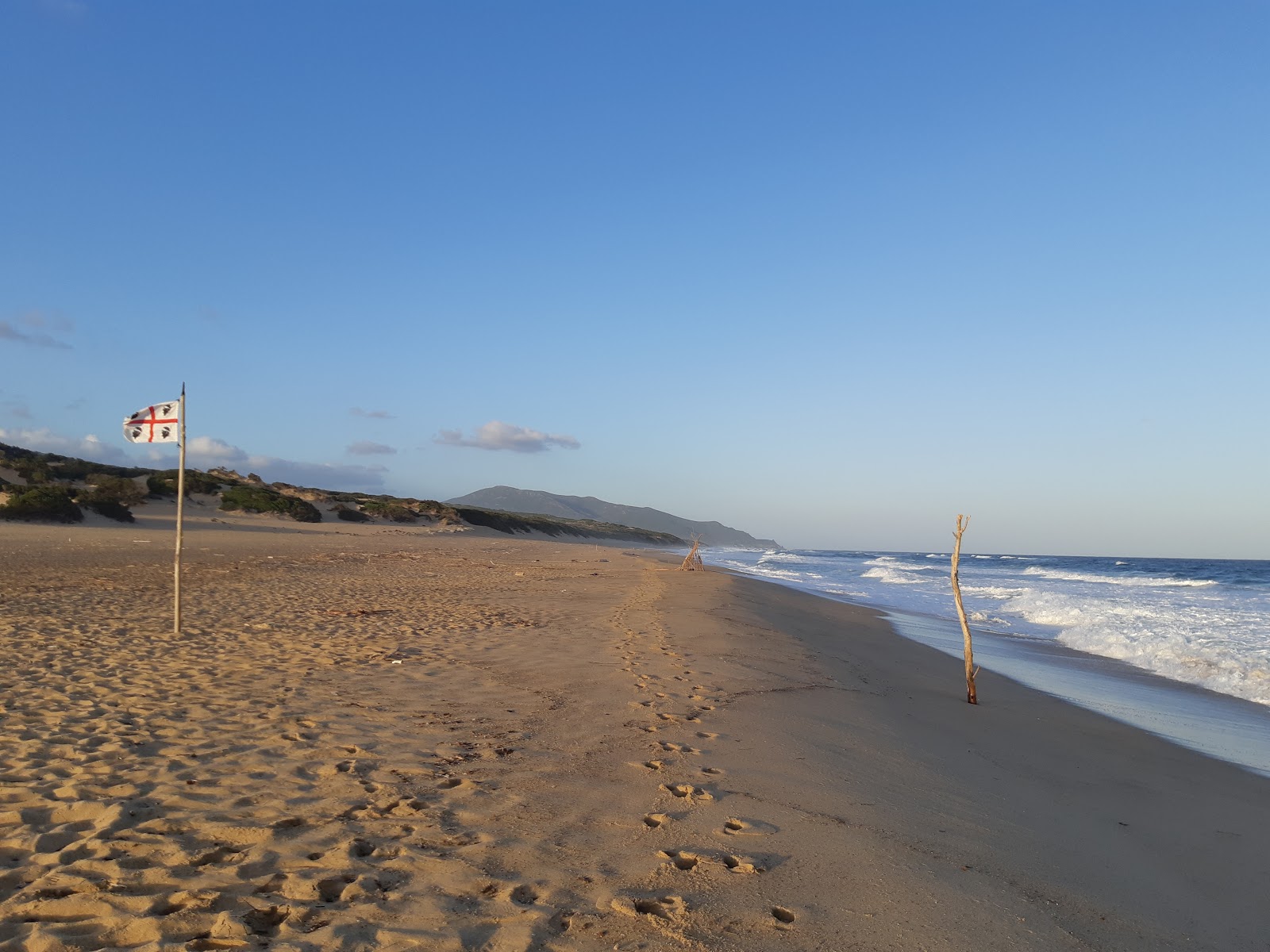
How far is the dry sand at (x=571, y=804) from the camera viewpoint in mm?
3266

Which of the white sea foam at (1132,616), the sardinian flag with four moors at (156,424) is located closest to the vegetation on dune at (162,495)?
the sardinian flag with four moors at (156,424)

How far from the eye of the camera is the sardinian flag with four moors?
9.20 metres

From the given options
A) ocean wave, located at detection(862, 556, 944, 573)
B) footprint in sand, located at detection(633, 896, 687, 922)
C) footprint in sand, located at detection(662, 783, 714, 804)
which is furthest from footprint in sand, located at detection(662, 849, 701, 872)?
ocean wave, located at detection(862, 556, 944, 573)

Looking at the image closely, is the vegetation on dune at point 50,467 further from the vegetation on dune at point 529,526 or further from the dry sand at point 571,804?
the dry sand at point 571,804

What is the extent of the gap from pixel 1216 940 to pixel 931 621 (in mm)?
16661

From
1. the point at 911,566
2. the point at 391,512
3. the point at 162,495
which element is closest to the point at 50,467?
the point at 162,495

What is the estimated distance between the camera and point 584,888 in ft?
11.5

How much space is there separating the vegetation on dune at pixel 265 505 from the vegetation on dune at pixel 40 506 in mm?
10549

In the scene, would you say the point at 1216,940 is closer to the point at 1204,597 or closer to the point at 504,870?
the point at 504,870

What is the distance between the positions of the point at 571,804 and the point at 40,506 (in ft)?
102

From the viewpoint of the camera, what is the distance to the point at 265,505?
3897 cm

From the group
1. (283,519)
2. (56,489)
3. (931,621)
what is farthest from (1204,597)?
(56,489)

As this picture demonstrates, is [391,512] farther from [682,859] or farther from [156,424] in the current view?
[682,859]

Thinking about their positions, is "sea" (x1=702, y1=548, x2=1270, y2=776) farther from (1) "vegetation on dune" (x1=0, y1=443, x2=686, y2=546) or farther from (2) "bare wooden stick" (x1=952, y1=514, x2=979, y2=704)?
(1) "vegetation on dune" (x1=0, y1=443, x2=686, y2=546)
